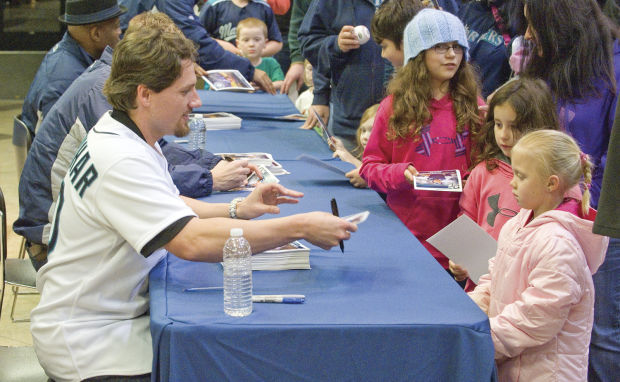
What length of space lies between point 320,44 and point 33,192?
1.99 meters

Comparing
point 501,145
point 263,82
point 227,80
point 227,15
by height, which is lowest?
point 263,82

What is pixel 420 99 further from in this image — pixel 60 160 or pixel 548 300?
pixel 60 160

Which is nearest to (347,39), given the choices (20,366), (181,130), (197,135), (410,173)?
(197,135)

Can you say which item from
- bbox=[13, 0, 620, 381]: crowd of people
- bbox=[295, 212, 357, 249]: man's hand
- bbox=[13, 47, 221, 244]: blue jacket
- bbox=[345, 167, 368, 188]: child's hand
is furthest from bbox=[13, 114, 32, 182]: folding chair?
bbox=[295, 212, 357, 249]: man's hand

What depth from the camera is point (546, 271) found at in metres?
2.13

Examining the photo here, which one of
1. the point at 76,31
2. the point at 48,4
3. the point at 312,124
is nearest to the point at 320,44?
the point at 312,124

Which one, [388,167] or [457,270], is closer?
[457,270]

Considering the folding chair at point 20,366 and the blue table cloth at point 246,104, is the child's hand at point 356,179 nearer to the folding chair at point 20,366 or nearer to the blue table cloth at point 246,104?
the folding chair at point 20,366

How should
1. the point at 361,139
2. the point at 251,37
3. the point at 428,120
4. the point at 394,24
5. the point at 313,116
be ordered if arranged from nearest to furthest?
the point at 428,120 → the point at 394,24 → the point at 361,139 → the point at 313,116 → the point at 251,37

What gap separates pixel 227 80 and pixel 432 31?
8.07 feet

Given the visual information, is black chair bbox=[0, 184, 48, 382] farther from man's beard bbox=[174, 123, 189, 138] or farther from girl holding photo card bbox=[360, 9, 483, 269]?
girl holding photo card bbox=[360, 9, 483, 269]

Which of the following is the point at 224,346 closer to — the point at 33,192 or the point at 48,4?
the point at 33,192

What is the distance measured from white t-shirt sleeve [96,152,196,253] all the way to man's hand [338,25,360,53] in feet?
7.39

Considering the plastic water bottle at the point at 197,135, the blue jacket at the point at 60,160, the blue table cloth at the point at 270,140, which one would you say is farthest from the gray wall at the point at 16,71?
the blue jacket at the point at 60,160
